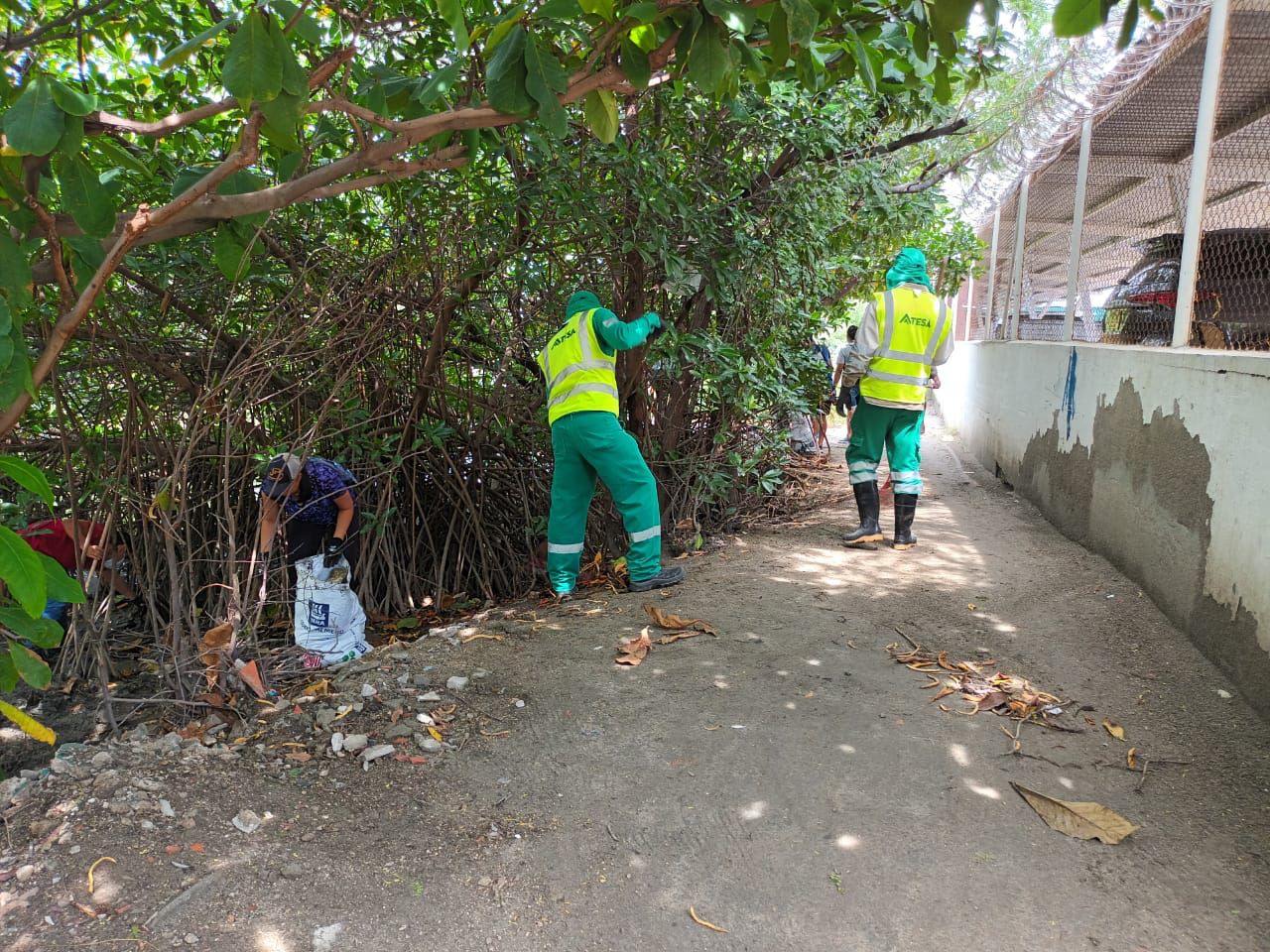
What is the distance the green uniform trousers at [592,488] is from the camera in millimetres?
4367

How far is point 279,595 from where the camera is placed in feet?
15.1

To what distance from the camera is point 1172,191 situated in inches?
173

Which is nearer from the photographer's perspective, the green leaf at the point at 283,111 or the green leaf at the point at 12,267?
the green leaf at the point at 12,267

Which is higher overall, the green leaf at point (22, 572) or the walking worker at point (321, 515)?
the green leaf at point (22, 572)

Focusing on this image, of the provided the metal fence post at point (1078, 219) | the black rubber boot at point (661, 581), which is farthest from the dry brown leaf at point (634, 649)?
the metal fence post at point (1078, 219)

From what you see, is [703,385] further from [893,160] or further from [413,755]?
[413,755]

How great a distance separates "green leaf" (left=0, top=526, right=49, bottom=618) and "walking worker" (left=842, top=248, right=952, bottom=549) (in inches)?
169

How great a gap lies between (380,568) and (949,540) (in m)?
3.54

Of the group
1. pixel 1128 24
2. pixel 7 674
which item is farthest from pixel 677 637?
pixel 1128 24

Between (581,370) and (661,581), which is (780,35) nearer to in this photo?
(581,370)

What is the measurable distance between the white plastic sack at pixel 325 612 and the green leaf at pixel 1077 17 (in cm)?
388

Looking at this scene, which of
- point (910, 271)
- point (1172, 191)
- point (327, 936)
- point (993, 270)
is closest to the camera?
point (327, 936)

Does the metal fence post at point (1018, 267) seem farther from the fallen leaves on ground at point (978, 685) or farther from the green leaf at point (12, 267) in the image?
the green leaf at point (12, 267)

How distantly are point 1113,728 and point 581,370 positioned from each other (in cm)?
274
